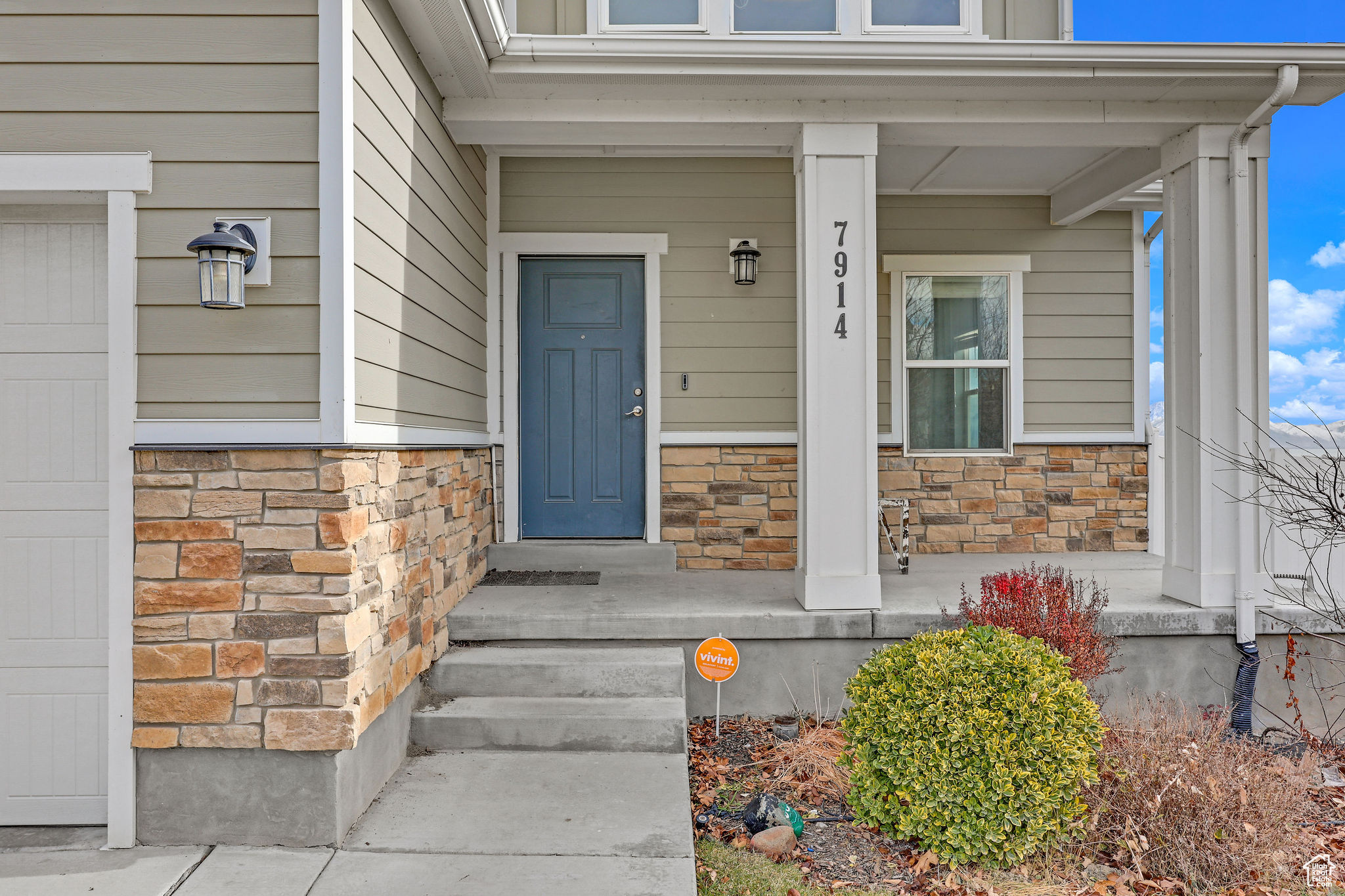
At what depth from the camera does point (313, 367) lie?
105 inches

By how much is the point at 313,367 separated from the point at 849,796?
2352mm

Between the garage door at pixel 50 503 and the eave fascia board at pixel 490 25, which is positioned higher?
the eave fascia board at pixel 490 25

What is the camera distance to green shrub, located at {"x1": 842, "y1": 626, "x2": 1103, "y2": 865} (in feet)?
8.43

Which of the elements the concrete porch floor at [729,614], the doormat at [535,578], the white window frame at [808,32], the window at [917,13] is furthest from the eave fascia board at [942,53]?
the doormat at [535,578]

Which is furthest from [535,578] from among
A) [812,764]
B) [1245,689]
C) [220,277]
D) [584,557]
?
[1245,689]

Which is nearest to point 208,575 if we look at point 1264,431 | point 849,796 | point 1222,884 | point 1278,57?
point 849,796

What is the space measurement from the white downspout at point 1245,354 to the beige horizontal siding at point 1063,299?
1.73 m

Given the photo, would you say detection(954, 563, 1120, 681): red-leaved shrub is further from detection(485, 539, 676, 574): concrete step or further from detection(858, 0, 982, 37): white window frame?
detection(858, 0, 982, 37): white window frame

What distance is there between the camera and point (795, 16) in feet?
14.9

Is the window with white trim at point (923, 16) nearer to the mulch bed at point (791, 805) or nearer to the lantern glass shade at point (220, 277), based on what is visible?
the lantern glass shade at point (220, 277)

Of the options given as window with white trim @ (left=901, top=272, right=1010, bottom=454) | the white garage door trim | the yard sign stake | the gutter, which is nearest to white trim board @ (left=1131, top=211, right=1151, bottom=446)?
window with white trim @ (left=901, top=272, right=1010, bottom=454)

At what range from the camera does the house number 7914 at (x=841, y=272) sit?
396cm

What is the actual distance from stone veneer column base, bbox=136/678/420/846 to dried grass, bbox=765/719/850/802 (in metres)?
1.67

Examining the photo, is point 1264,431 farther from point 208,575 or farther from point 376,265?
point 208,575
